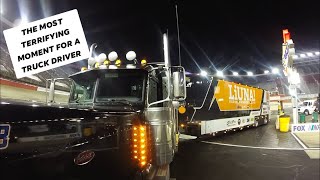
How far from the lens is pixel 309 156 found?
913 cm

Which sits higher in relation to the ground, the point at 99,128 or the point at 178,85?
the point at 178,85

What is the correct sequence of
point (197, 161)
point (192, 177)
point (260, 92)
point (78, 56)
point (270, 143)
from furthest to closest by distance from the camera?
point (260, 92) < point (270, 143) < point (197, 161) < point (192, 177) < point (78, 56)

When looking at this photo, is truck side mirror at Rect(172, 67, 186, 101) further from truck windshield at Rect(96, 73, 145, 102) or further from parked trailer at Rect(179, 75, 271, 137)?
parked trailer at Rect(179, 75, 271, 137)

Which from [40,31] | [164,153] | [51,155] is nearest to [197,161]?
[164,153]

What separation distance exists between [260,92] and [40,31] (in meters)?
18.8

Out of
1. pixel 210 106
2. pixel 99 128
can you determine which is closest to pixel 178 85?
pixel 99 128

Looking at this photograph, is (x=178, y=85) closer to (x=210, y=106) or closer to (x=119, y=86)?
(x=119, y=86)

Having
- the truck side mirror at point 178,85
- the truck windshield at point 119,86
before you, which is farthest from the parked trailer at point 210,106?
the truck windshield at point 119,86

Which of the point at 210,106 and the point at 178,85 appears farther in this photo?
the point at 210,106

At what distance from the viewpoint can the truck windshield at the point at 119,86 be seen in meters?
4.72

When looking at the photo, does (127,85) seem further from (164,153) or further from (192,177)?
(192,177)

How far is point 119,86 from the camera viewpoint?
479 cm

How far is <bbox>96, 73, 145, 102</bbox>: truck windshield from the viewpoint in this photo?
4.72 m

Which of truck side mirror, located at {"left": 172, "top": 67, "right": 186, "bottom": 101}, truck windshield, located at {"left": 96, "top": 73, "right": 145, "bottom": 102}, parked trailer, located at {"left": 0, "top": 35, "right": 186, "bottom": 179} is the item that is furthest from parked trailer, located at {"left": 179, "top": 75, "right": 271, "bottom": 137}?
truck windshield, located at {"left": 96, "top": 73, "right": 145, "bottom": 102}
